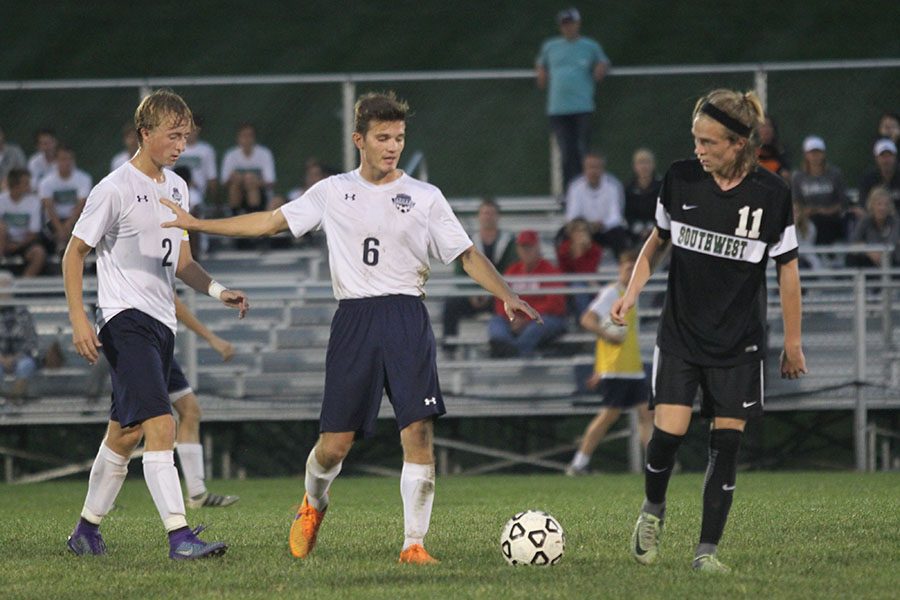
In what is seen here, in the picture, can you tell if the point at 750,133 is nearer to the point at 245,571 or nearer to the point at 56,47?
the point at 245,571

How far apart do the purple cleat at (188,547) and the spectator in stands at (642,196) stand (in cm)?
1014

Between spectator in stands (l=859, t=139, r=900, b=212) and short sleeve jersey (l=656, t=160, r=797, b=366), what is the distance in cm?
1064

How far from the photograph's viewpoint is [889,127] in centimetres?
1777

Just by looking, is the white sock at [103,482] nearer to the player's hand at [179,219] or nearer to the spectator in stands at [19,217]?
the player's hand at [179,219]

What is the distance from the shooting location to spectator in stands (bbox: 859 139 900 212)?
1720 cm

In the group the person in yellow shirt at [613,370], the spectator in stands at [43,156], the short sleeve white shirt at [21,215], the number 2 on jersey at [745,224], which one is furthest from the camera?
the spectator in stands at [43,156]

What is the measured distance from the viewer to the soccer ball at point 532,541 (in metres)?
7.27

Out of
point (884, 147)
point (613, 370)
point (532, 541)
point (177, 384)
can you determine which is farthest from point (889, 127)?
point (532, 541)

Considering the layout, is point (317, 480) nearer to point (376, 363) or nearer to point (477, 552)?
point (376, 363)

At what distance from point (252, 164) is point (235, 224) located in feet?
35.7

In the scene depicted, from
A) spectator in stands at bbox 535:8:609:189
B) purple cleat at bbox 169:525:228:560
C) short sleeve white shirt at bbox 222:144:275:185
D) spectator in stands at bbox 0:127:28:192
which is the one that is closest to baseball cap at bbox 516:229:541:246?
spectator in stands at bbox 535:8:609:189

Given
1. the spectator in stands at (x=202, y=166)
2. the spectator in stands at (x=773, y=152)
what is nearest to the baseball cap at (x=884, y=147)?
the spectator in stands at (x=773, y=152)

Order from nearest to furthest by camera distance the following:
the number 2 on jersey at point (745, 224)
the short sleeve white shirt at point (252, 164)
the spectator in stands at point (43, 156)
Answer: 1. the number 2 on jersey at point (745, 224)
2. the short sleeve white shirt at point (252, 164)
3. the spectator in stands at point (43, 156)

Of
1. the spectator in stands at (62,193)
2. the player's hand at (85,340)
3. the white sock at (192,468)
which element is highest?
the spectator in stands at (62,193)
